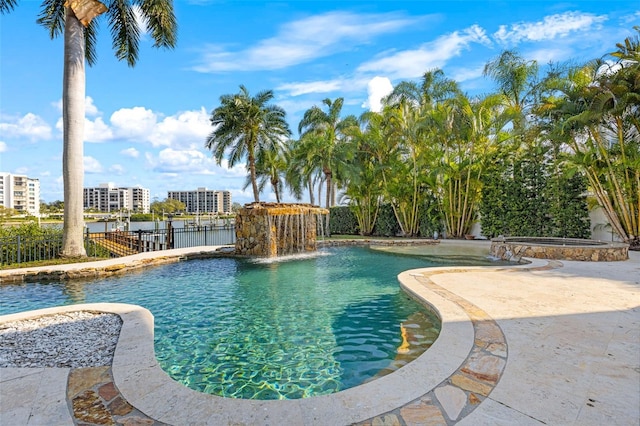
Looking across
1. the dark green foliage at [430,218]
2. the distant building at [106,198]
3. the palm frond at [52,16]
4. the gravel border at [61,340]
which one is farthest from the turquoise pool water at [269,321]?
the distant building at [106,198]

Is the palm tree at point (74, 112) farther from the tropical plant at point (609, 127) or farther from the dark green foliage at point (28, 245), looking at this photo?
the tropical plant at point (609, 127)

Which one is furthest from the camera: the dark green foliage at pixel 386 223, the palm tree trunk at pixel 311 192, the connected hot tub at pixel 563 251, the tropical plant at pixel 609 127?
the palm tree trunk at pixel 311 192

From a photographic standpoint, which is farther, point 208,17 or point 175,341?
point 208,17

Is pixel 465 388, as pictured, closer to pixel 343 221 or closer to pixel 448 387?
pixel 448 387

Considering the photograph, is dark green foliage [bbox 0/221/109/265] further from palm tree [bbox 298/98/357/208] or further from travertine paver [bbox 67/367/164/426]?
palm tree [bbox 298/98/357/208]

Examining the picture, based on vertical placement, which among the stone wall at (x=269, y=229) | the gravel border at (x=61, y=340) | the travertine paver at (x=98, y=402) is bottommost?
the gravel border at (x=61, y=340)

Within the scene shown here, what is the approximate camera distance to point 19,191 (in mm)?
56250

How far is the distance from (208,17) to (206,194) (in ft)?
236

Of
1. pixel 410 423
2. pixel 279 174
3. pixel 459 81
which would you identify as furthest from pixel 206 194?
pixel 410 423

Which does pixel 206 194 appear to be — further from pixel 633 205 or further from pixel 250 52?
pixel 633 205

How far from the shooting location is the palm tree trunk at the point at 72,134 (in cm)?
991

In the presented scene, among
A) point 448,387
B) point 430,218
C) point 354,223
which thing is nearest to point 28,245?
point 448,387

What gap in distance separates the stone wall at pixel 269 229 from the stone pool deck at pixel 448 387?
7.41m

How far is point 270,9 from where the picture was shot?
941cm
